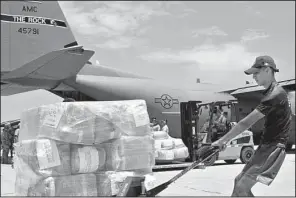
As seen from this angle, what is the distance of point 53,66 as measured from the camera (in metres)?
10.9

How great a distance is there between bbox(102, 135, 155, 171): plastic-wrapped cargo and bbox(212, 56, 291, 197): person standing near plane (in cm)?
208

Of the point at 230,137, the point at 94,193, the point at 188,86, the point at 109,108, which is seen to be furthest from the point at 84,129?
the point at 188,86

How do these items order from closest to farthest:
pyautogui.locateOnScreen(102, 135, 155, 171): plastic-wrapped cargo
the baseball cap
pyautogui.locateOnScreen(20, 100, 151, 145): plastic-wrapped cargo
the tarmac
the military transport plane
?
the baseball cap → pyautogui.locateOnScreen(20, 100, 151, 145): plastic-wrapped cargo → pyautogui.locateOnScreen(102, 135, 155, 171): plastic-wrapped cargo → the tarmac → the military transport plane

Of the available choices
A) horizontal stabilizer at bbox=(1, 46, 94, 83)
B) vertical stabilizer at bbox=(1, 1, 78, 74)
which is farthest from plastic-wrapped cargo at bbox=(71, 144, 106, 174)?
vertical stabilizer at bbox=(1, 1, 78, 74)

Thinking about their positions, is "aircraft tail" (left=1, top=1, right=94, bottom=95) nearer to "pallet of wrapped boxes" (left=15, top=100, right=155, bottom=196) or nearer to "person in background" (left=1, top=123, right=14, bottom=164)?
"person in background" (left=1, top=123, right=14, bottom=164)

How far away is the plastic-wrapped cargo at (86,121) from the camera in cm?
482

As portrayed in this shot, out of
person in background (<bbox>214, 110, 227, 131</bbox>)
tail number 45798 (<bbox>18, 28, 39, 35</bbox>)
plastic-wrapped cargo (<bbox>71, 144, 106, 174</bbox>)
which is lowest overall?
plastic-wrapped cargo (<bbox>71, 144, 106, 174</bbox>)

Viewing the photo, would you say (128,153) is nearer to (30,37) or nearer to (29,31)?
(30,37)

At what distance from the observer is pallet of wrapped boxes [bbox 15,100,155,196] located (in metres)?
4.76

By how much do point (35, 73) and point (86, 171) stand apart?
7.29 metres

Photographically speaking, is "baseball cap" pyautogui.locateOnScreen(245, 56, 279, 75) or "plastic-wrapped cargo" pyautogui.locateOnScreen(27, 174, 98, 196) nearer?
"baseball cap" pyautogui.locateOnScreen(245, 56, 279, 75)

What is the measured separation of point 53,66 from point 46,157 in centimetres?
664

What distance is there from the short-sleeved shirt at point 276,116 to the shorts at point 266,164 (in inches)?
2.8

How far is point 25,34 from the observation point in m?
12.9
